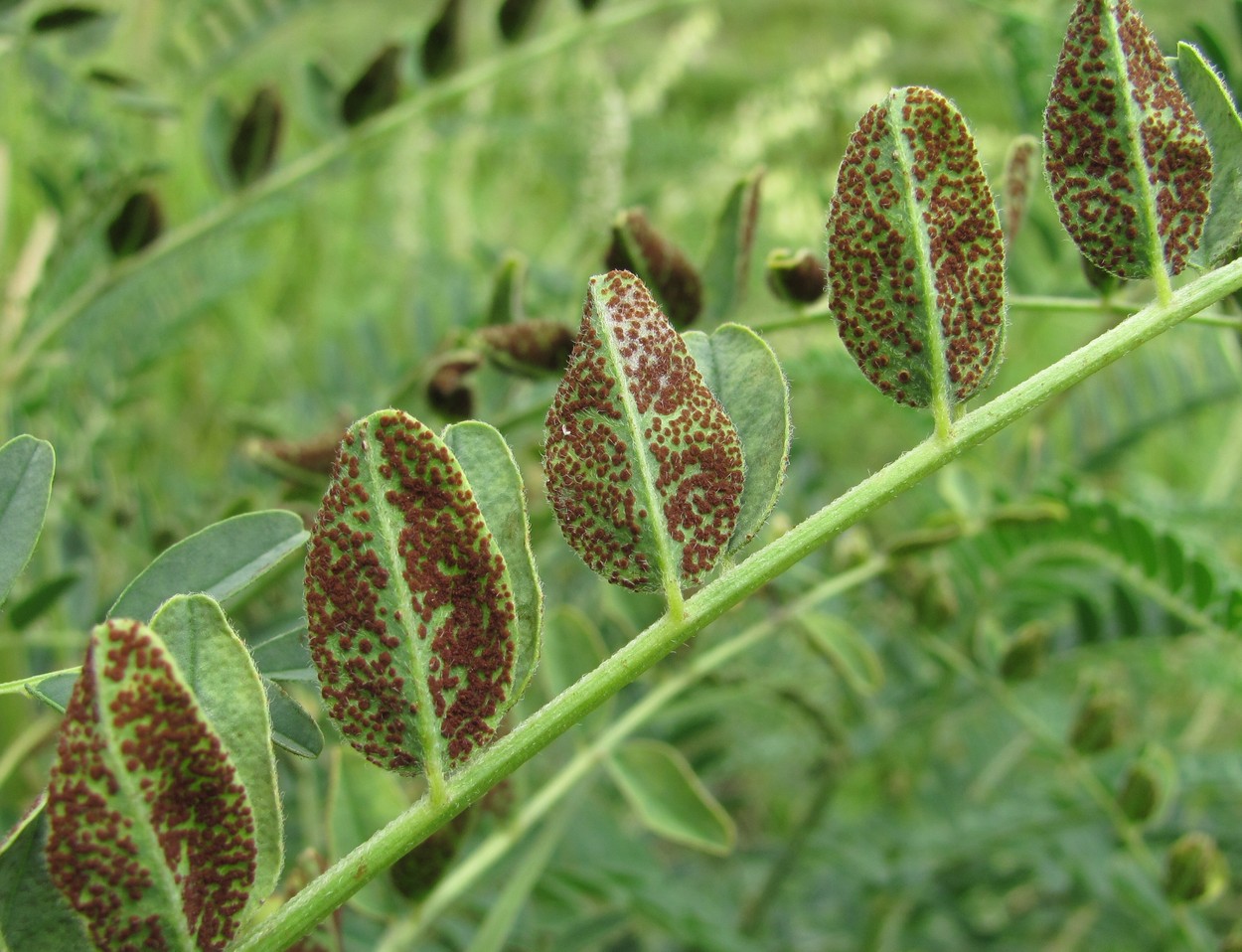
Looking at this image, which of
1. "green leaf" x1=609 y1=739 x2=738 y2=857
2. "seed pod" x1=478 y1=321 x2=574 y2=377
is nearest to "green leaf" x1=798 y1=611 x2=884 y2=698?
"green leaf" x1=609 y1=739 x2=738 y2=857

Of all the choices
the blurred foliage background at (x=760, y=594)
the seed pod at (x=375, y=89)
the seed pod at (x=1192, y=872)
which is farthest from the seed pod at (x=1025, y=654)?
the seed pod at (x=375, y=89)

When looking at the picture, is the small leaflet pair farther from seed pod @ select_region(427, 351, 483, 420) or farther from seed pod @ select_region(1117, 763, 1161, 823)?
seed pod @ select_region(1117, 763, 1161, 823)

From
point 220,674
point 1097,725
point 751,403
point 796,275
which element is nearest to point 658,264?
point 796,275

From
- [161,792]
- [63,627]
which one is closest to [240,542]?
[161,792]

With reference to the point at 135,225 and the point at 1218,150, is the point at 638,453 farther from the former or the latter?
the point at 135,225

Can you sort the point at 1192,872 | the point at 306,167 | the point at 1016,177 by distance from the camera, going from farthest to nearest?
the point at 306,167 < the point at 1192,872 < the point at 1016,177

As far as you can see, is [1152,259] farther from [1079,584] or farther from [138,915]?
[1079,584]
